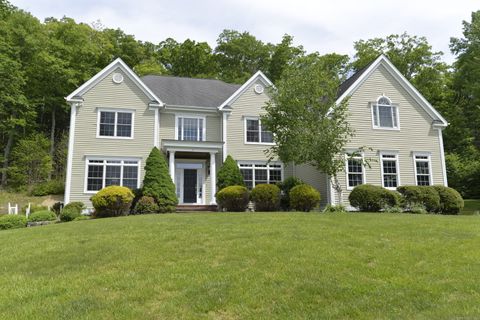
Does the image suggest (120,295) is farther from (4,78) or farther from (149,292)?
(4,78)

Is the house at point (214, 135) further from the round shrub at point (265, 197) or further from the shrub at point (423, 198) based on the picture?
the round shrub at point (265, 197)

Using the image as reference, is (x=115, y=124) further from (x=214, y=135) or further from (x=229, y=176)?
(x=229, y=176)

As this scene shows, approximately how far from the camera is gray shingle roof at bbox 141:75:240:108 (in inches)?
916

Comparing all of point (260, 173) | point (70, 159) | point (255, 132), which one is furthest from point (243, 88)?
point (70, 159)

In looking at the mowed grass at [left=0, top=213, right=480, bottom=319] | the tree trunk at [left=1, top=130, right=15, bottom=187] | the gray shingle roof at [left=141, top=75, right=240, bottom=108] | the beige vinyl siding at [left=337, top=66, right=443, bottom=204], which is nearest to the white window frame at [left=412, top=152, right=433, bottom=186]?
the beige vinyl siding at [left=337, top=66, right=443, bottom=204]

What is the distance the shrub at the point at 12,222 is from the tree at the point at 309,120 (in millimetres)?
11811

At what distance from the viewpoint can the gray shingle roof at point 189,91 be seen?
76.3 feet

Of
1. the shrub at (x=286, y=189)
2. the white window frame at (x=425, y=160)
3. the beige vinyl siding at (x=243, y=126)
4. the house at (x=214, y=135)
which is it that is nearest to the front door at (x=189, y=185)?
the house at (x=214, y=135)

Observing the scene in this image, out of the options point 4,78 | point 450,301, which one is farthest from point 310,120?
point 4,78

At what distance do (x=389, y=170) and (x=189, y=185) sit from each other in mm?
11752

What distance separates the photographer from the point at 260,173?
22.6m

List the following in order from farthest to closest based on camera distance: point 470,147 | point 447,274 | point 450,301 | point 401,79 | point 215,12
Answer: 1. point 470,147
2. point 401,79
3. point 215,12
4. point 447,274
5. point 450,301

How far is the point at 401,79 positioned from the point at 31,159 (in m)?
27.2

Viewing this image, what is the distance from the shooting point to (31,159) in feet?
95.2
